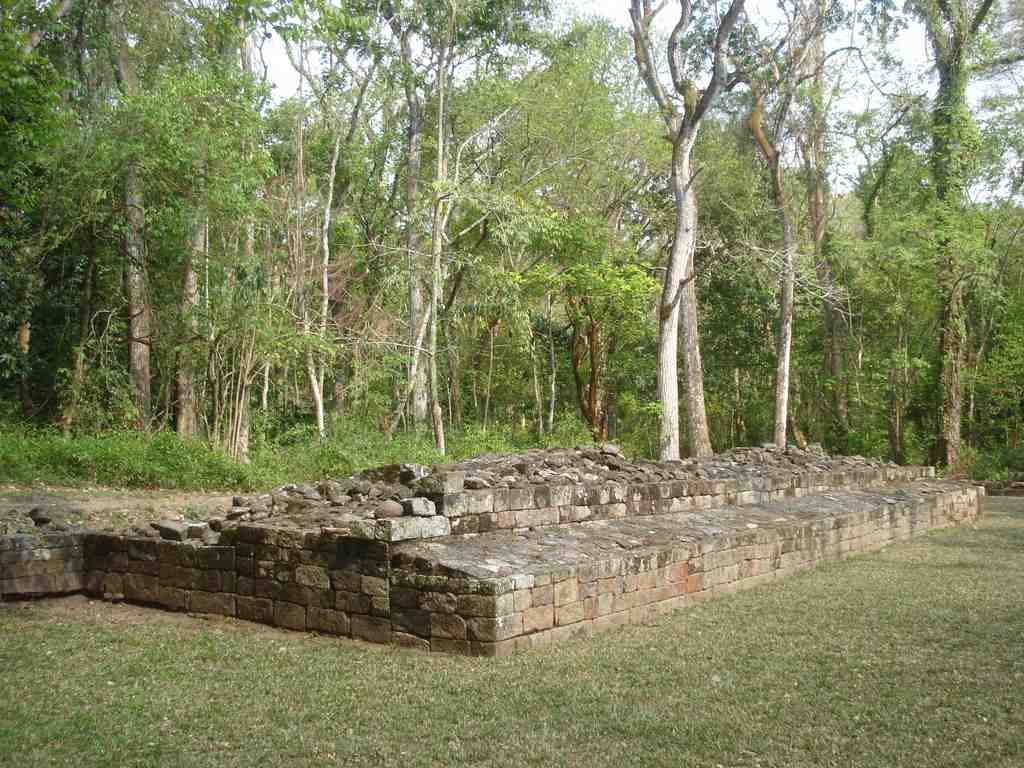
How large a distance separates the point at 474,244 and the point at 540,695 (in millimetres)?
16779

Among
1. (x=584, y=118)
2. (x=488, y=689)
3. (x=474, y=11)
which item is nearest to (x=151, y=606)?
(x=488, y=689)

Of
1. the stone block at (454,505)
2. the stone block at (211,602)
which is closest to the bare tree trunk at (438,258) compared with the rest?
the stone block at (211,602)

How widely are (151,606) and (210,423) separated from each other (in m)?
7.29

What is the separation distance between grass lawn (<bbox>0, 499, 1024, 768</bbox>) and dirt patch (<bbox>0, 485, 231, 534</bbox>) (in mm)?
1560

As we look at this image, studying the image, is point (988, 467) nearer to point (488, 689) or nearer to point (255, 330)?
point (255, 330)

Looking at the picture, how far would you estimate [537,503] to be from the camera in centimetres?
669

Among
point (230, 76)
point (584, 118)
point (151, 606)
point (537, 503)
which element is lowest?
point (151, 606)

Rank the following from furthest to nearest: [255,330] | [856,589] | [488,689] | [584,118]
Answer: [584,118]
[255,330]
[856,589]
[488,689]

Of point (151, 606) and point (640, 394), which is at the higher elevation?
point (640, 394)

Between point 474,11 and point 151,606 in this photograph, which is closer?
point 151,606

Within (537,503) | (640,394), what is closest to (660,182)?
(640,394)

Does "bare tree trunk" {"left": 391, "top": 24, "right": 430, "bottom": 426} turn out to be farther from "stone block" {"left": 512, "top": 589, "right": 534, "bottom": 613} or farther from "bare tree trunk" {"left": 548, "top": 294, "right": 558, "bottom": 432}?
"stone block" {"left": 512, "top": 589, "right": 534, "bottom": 613}

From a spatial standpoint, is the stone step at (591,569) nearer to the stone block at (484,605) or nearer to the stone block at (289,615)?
the stone block at (484,605)

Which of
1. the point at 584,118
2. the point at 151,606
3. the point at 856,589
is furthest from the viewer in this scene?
the point at 584,118
